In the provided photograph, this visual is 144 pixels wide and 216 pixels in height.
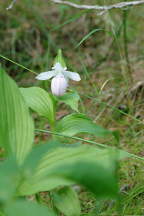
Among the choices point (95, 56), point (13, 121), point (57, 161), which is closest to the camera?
point (57, 161)

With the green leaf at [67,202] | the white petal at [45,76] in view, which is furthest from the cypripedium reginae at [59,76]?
the green leaf at [67,202]

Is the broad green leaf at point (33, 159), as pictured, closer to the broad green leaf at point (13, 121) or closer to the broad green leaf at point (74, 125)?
the broad green leaf at point (13, 121)

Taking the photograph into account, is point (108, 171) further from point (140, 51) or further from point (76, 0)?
point (76, 0)

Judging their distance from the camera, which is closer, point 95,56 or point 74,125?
point 74,125

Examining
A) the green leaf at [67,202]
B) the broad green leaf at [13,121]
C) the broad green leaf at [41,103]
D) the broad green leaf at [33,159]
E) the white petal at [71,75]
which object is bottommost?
the green leaf at [67,202]

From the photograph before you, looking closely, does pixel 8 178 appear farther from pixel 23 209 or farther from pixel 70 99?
pixel 70 99

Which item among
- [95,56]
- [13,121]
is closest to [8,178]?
[13,121]

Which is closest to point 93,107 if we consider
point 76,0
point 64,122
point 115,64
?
point 115,64
